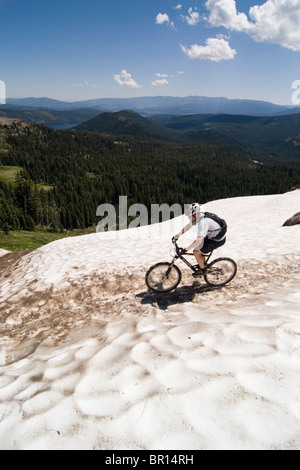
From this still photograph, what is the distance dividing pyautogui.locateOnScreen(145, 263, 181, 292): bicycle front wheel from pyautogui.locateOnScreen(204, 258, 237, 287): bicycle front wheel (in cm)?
113

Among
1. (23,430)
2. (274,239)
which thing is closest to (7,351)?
(23,430)

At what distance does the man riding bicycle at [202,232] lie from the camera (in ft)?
27.4

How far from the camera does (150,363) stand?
471 cm

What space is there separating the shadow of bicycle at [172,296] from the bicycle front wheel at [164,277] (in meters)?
0.27

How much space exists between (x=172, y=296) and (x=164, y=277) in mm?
753

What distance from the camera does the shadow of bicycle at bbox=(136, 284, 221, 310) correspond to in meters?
8.40

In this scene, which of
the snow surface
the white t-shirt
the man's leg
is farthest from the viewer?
the man's leg

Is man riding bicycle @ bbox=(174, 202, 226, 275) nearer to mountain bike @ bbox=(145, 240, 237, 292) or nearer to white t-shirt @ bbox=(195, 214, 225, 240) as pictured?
white t-shirt @ bbox=(195, 214, 225, 240)

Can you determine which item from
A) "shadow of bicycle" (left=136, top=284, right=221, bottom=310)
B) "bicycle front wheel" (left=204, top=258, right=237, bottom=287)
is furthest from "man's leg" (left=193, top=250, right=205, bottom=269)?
"shadow of bicycle" (left=136, top=284, right=221, bottom=310)

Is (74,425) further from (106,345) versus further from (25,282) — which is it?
(25,282)

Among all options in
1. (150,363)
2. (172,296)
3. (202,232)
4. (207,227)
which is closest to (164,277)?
(172,296)

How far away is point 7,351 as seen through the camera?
259 inches

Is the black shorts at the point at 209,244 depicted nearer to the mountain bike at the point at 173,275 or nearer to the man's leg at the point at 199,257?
the man's leg at the point at 199,257

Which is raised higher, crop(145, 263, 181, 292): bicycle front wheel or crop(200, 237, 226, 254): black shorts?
crop(200, 237, 226, 254): black shorts
